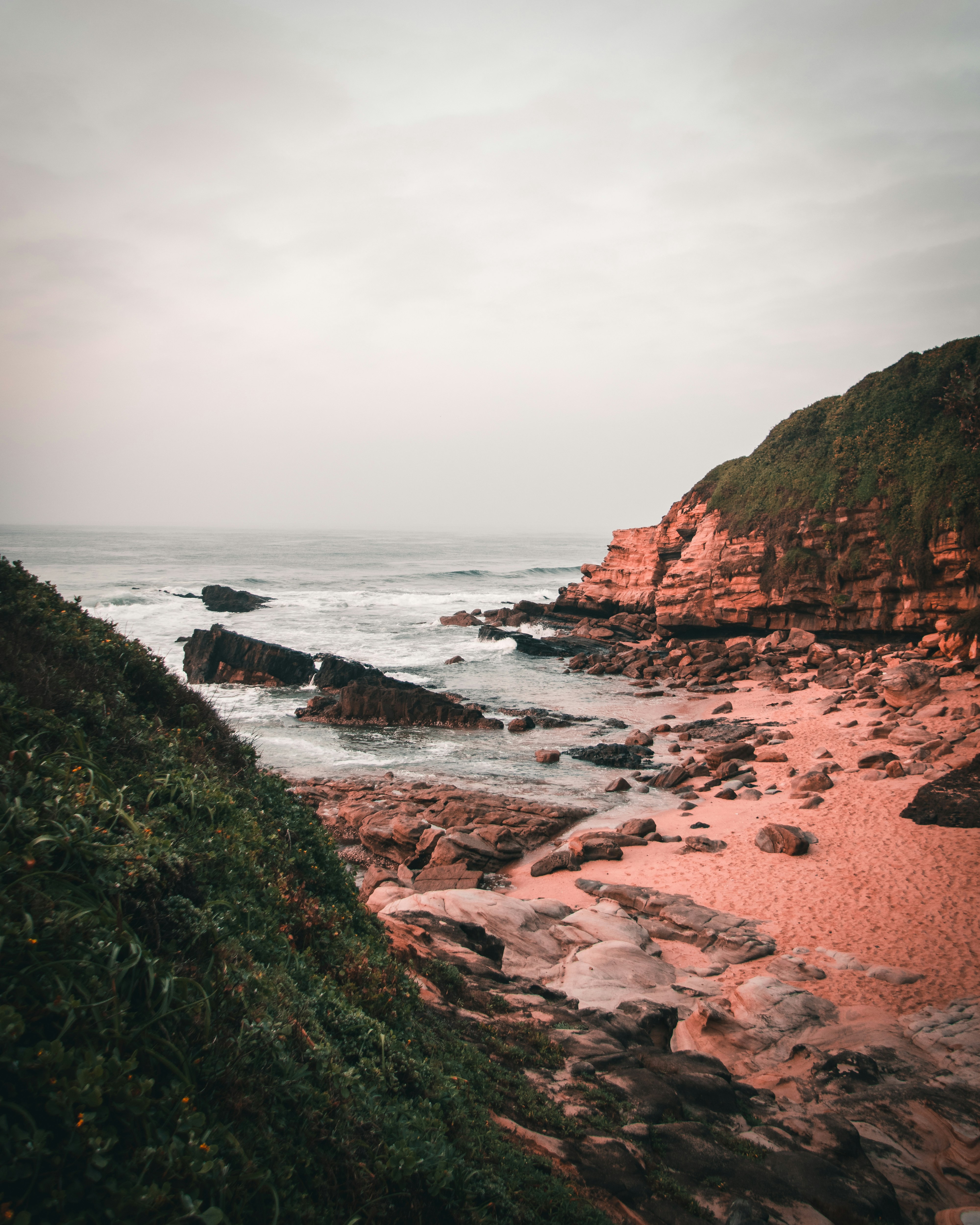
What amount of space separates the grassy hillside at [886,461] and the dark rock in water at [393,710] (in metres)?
21.3

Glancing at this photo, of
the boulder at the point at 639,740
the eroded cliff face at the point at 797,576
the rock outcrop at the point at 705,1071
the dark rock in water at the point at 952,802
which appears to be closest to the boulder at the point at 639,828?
the rock outcrop at the point at 705,1071

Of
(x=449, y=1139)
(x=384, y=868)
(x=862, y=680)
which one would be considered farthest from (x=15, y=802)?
(x=862, y=680)

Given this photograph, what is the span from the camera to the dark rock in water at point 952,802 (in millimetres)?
13789

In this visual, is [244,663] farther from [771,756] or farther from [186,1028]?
[186,1028]

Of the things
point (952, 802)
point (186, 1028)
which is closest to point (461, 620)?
point (952, 802)

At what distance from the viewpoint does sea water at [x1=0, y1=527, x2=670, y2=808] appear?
21891 mm

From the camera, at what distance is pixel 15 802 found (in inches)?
132

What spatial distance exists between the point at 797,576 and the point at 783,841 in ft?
75.5

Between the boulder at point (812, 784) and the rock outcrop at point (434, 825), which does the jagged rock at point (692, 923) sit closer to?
the rock outcrop at point (434, 825)

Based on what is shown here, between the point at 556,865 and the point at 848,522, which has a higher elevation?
the point at 848,522

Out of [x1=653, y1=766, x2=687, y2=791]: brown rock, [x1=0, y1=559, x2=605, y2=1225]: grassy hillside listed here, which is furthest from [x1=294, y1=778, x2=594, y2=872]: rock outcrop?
[x1=0, y1=559, x2=605, y2=1225]: grassy hillside

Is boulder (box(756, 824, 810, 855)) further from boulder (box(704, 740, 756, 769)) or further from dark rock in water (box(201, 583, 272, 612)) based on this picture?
dark rock in water (box(201, 583, 272, 612))

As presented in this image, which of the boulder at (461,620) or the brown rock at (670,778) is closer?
the brown rock at (670,778)

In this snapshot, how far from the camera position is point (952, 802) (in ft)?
46.9
